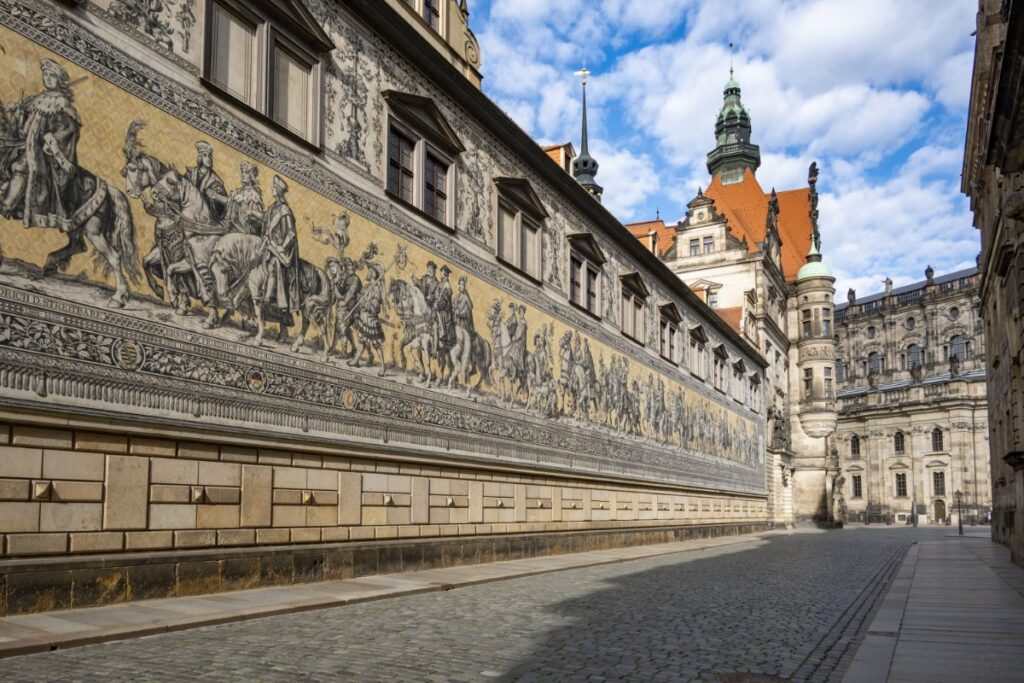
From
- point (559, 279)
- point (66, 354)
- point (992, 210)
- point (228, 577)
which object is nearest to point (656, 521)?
point (559, 279)

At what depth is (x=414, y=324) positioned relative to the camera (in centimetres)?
1499

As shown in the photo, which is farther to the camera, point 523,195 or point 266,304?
point 523,195

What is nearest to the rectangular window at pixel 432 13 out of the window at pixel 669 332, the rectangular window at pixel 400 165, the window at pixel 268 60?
the rectangular window at pixel 400 165

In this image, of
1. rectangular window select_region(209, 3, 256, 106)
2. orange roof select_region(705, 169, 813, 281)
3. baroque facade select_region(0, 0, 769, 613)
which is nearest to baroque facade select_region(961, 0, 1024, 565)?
baroque facade select_region(0, 0, 769, 613)

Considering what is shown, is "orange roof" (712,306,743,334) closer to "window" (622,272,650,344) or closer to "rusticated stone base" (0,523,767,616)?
"window" (622,272,650,344)

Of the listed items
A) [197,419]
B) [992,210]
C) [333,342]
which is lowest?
[197,419]

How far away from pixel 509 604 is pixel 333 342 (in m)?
4.64

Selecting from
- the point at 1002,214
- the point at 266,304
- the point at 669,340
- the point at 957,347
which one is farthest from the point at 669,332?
the point at 957,347

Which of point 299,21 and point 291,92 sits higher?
point 299,21

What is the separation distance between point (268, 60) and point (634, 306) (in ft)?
57.0

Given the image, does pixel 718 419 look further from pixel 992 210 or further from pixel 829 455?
pixel 829 455

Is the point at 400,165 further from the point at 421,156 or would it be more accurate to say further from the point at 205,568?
the point at 205,568

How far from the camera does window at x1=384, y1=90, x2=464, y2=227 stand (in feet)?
50.0

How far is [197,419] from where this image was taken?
10258 mm
